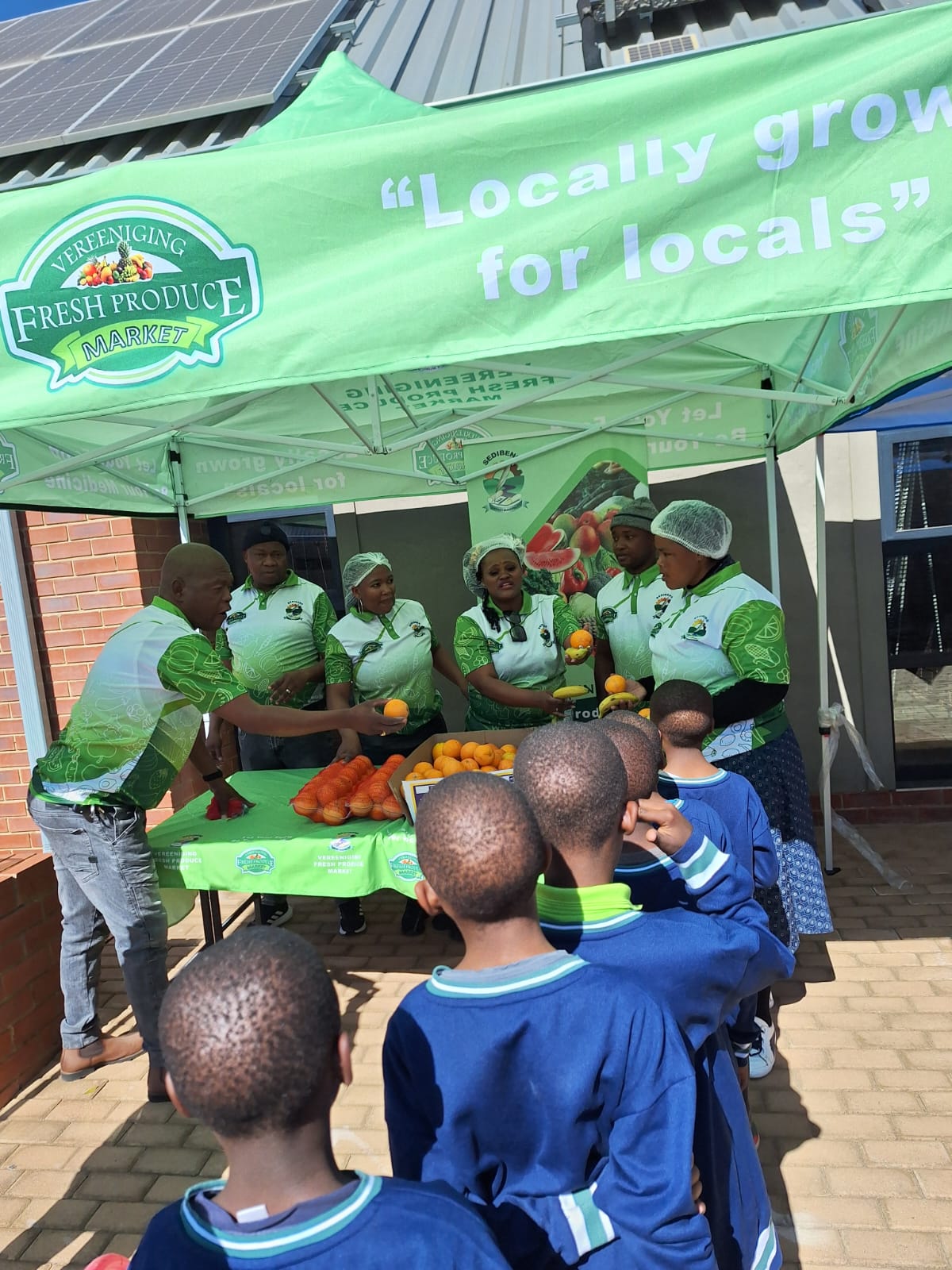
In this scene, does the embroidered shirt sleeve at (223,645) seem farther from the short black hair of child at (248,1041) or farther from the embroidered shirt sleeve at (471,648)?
the short black hair of child at (248,1041)

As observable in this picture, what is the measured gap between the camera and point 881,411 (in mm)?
4035

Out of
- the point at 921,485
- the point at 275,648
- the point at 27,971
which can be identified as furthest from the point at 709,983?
the point at 921,485

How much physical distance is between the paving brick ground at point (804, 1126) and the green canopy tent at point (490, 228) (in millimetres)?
2420

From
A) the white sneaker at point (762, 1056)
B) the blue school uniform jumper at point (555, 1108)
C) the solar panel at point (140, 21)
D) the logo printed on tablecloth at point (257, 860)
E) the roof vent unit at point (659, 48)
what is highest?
the solar panel at point (140, 21)

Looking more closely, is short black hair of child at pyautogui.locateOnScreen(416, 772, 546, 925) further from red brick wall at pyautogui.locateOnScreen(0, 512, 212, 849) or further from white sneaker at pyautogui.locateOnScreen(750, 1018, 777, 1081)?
red brick wall at pyautogui.locateOnScreen(0, 512, 212, 849)

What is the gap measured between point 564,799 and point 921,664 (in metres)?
5.26

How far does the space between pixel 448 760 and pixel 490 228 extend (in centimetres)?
186

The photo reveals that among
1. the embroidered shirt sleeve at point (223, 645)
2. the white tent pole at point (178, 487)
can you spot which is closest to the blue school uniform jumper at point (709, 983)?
the embroidered shirt sleeve at point (223, 645)

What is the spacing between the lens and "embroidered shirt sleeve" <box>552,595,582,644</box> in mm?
4328

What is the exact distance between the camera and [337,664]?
428 cm

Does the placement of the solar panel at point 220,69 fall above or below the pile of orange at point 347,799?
above

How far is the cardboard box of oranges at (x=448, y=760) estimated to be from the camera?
288cm

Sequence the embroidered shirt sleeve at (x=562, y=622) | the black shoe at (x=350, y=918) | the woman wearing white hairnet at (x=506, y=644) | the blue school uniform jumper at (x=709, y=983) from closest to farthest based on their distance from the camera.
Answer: the blue school uniform jumper at (x=709, y=983), the woman wearing white hairnet at (x=506, y=644), the embroidered shirt sleeve at (x=562, y=622), the black shoe at (x=350, y=918)

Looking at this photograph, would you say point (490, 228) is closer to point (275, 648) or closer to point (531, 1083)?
point (531, 1083)
